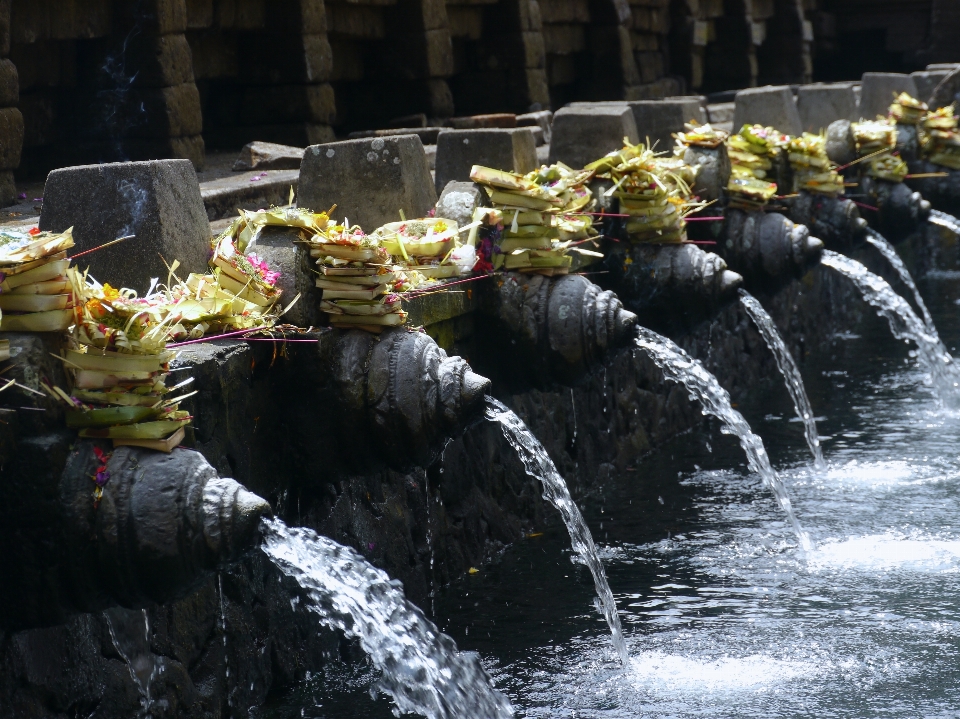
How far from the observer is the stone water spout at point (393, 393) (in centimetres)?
455

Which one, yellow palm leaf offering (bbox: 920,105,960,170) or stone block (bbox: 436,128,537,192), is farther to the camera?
yellow palm leaf offering (bbox: 920,105,960,170)

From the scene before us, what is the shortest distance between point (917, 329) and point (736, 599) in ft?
18.3

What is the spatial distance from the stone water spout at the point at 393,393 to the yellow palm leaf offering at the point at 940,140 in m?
10.8

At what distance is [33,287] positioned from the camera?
3482mm

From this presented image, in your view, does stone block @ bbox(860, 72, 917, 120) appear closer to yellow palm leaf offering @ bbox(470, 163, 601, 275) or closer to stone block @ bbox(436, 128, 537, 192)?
stone block @ bbox(436, 128, 537, 192)

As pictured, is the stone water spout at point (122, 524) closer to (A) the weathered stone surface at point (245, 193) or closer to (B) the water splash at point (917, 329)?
(A) the weathered stone surface at point (245, 193)

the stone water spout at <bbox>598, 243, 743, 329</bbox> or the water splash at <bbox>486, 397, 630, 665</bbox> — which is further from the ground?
the stone water spout at <bbox>598, 243, 743, 329</bbox>

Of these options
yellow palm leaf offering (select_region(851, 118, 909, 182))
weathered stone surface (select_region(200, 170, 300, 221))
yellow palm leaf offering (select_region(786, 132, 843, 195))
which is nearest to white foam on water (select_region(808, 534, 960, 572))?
weathered stone surface (select_region(200, 170, 300, 221))

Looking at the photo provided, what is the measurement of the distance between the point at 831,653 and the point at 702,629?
54 centimetres

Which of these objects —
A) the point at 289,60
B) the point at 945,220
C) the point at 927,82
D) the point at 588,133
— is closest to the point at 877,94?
the point at 927,82

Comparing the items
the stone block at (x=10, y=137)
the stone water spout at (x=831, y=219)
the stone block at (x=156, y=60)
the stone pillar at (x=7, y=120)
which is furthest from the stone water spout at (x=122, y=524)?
the stone water spout at (x=831, y=219)

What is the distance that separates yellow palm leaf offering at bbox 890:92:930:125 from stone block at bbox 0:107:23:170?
359 inches

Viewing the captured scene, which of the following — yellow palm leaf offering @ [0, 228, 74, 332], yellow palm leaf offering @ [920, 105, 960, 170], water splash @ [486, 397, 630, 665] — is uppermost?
yellow palm leaf offering @ [0, 228, 74, 332]

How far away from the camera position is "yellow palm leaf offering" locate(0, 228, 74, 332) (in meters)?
3.45
